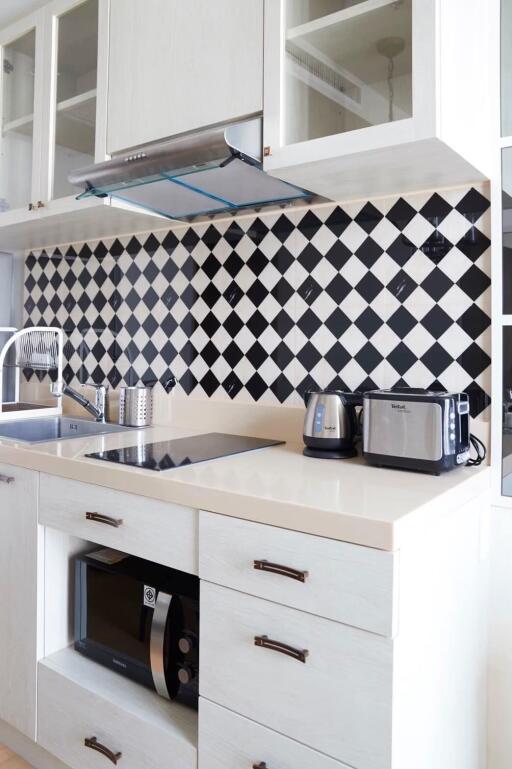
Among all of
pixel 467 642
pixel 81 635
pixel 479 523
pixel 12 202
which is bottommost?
pixel 81 635

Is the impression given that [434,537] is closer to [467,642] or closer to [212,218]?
[467,642]

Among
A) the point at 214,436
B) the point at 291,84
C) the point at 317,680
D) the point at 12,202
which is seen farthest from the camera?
the point at 12,202

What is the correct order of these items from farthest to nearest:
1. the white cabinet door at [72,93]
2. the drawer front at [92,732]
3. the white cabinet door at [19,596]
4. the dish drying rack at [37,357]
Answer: the dish drying rack at [37,357] → the white cabinet door at [72,93] → the white cabinet door at [19,596] → the drawer front at [92,732]

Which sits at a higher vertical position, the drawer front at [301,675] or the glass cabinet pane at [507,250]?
the glass cabinet pane at [507,250]

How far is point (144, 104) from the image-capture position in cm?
163

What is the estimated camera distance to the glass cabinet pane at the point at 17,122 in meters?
2.06

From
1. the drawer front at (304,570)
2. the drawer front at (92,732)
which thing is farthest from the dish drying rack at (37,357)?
the drawer front at (304,570)

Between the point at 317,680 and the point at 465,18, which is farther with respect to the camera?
the point at 465,18

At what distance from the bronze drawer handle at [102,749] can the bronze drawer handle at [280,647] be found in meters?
0.56

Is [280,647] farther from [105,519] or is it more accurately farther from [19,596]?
[19,596]

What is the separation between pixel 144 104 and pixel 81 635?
150cm

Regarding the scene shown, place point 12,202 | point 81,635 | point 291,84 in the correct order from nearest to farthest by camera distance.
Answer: point 291,84, point 81,635, point 12,202

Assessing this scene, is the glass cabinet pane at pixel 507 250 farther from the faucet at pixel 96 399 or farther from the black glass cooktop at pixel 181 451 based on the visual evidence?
the faucet at pixel 96 399

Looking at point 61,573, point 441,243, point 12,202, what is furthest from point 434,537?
point 12,202
